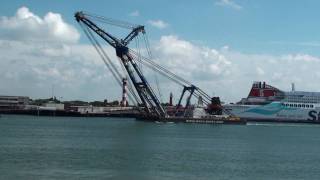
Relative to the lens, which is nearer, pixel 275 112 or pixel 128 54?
pixel 128 54

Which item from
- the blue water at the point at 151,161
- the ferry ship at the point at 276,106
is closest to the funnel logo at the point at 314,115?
the ferry ship at the point at 276,106

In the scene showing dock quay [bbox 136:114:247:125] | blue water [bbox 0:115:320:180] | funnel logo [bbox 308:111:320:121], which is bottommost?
blue water [bbox 0:115:320:180]

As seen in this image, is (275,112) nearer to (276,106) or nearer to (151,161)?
(276,106)

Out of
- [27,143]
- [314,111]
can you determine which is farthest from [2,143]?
[314,111]

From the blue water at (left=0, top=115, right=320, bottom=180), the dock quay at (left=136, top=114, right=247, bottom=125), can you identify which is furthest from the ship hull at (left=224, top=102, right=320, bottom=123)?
the blue water at (left=0, top=115, right=320, bottom=180)

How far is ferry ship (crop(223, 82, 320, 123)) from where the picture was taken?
448ft

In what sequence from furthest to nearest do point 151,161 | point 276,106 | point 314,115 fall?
point 314,115
point 276,106
point 151,161

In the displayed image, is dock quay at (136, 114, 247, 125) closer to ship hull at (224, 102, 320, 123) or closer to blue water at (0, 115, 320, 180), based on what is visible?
ship hull at (224, 102, 320, 123)

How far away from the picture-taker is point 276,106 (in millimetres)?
136750

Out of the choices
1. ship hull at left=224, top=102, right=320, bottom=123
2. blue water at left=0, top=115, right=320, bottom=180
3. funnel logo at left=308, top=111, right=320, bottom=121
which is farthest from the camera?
funnel logo at left=308, top=111, right=320, bottom=121

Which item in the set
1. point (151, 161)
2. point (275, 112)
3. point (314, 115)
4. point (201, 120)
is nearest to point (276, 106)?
point (275, 112)

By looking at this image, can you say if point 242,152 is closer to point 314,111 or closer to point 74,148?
point 74,148

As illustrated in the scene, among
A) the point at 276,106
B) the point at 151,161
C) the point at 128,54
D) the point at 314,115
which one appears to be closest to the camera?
the point at 151,161

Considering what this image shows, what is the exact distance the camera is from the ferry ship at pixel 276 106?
137m
